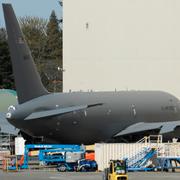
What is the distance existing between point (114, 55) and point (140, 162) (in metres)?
35.8

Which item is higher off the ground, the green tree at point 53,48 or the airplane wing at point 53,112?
the green tree at point 53,48

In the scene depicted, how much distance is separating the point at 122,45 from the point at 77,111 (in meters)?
23.7

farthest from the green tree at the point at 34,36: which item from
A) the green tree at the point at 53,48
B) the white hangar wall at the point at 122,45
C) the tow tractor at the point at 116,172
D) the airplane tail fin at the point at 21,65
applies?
the tow tractor at the point at 116,172

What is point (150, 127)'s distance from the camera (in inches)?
2253

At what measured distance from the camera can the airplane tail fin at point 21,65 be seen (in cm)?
5844

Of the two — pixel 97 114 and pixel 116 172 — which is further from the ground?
pixel 97 114

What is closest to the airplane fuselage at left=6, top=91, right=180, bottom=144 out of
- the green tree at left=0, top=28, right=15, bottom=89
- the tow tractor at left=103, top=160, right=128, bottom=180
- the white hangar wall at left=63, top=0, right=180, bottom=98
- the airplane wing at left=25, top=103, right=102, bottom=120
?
the airplane wing at left=25, top=103, right=102, bottom=120

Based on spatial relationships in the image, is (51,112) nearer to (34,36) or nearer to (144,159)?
(144,159)

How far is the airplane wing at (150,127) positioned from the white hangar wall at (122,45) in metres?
18.2

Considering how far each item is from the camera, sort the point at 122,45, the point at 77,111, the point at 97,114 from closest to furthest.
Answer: the point at 77,111, the point at 97,114, the point at 122,45

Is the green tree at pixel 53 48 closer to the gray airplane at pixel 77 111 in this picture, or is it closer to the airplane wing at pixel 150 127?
the gray airplane at pixel 77 111

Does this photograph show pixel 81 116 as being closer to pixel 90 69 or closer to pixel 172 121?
pixel 172 121

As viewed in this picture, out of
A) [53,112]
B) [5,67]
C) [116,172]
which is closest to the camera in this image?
[116,172]

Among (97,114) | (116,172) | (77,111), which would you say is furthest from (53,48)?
(116,172)
